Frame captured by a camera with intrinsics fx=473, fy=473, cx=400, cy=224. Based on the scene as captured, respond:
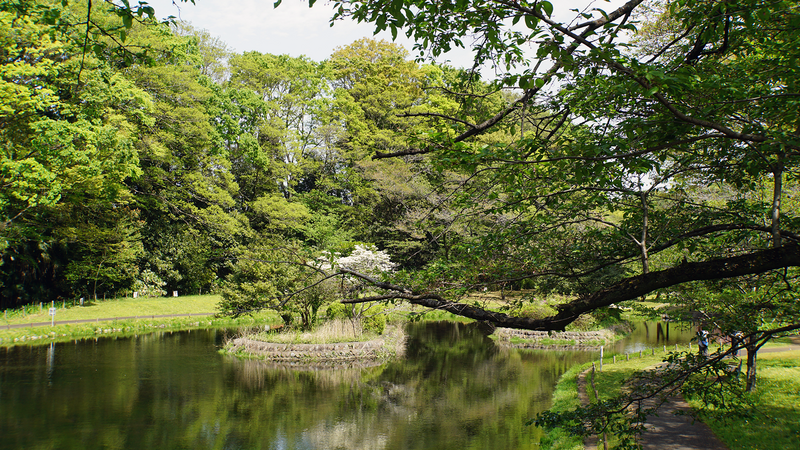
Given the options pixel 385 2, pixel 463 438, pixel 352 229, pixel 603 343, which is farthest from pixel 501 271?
pixel 352 229

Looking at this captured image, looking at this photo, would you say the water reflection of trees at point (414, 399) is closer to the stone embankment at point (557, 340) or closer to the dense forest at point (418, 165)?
the stone embankment at point (557, 340)

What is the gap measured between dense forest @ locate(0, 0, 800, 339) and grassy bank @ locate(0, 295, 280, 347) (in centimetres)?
129

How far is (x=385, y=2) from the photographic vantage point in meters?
3.03

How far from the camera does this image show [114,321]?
65.3 ft

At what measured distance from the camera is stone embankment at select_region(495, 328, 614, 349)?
1812 centimetres

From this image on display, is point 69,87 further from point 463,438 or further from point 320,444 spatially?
point 463,438

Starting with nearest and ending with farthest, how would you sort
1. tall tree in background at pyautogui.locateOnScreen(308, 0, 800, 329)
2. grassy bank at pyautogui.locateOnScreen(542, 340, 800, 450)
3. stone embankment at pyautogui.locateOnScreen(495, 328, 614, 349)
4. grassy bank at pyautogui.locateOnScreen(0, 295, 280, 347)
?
tall tree in background at pyautogui.locateOnScreen(308, 0, 800, 329), grassy bank at pyautogui.locateOnScreen(542, 340, 800, 450), grassy bank at pyautogui.locateOnScreen(0, 295, 280, 347), stone embankment at pyautogui.locateOnScreen(495, 328, 614, 349)

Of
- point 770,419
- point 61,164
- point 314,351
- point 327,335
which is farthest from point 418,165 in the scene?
point 61,164

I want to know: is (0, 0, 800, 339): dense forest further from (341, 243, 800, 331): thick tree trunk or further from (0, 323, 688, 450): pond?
(0, 323, 688, 450): pond

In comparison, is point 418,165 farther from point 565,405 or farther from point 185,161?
point 185,161

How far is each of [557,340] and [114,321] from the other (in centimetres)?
1820

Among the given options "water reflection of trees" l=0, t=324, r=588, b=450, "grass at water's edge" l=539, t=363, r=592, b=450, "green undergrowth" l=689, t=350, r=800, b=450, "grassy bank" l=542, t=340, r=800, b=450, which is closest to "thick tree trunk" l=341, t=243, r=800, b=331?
"grassy bank" l=542, t=340, r=800, b=450

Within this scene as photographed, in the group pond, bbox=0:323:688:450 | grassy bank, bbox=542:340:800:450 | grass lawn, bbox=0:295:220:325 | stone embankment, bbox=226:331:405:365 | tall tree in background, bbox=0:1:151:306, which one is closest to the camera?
grassy bank, bbox=542:340:800:450

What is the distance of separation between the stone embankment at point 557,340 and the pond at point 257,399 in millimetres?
1383
